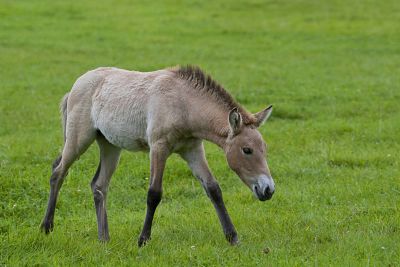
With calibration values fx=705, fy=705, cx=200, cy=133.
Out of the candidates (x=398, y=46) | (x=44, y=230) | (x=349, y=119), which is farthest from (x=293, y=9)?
(x=44, y=230)

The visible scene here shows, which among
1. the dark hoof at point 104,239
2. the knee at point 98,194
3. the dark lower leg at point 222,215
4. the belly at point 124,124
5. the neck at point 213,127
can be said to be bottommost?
the dark hoof at point 104,239

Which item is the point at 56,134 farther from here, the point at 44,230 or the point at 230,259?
the point at 230,259

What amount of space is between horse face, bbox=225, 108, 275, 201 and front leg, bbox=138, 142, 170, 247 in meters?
0.70

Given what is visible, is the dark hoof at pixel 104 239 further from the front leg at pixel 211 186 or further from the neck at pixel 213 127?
the neck at pixel 213 127

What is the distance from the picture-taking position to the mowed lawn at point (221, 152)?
6.86 metres

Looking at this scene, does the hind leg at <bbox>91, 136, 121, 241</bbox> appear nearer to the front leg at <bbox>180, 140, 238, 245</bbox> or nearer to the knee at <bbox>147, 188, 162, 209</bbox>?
the knee at <bbox>147, 188, 162, 209</bbox>

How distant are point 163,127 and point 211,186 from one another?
2.60ft

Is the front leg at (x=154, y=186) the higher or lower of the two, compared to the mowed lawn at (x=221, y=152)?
higher

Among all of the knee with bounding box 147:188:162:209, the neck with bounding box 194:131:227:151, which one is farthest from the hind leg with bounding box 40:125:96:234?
the neck with bounding box 194:131:227:151

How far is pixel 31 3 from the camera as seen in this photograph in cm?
3006

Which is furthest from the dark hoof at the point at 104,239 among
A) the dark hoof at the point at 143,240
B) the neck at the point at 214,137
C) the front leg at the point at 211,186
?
the neck at the point at 214,137

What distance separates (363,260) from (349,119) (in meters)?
7.60

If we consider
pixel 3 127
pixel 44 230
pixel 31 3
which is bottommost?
pixel 31 3

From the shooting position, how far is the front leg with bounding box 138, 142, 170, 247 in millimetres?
7105
